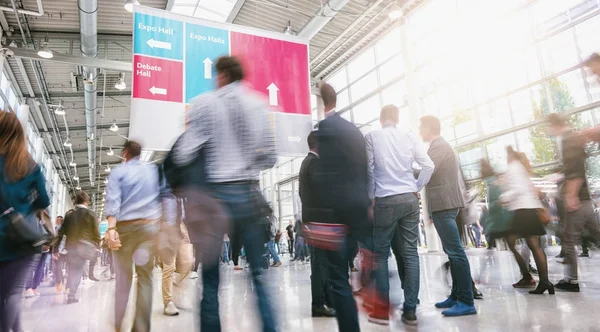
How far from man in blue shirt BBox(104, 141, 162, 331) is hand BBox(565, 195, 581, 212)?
307 cm

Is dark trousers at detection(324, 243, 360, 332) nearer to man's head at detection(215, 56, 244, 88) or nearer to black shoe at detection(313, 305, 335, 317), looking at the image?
man's head at detection(215, 56, 244, 88)

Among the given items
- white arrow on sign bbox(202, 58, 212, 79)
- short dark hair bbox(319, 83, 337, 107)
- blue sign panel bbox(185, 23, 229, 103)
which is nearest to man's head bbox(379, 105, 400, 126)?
short dark hair bbox(319, 83, 337, 107)

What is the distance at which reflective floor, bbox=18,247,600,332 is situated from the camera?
2.31 metres

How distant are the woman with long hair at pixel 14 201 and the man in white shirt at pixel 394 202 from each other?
5.99ft

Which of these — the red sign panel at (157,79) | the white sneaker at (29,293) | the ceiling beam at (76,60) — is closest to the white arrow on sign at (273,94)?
the red sign panel at (157,79)

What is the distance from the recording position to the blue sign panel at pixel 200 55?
479 centimetres

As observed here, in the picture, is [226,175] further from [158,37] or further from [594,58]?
[158,37]

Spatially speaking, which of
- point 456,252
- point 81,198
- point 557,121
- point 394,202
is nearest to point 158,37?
point 81,198

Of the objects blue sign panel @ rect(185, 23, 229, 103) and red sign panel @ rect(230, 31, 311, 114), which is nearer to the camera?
blue sign panel @ rect(185, 23, 229, 103)

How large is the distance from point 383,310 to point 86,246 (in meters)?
2.09

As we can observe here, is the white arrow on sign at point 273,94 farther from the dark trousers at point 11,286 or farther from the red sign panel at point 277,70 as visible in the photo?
the dark trousers at point 11,286

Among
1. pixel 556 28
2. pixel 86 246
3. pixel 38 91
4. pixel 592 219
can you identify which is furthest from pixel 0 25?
pixel 556 28

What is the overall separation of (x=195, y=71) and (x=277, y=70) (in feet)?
3.88

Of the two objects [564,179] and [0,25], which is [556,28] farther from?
[0,25]
